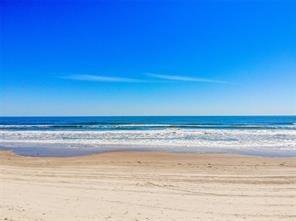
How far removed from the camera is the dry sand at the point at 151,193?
639 cm

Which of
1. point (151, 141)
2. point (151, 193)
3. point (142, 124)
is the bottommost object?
point (151, 193)

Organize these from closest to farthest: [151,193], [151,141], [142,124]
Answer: [151,193] → [151,141] → [142,124]

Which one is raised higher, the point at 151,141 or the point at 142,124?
the point at 142,124

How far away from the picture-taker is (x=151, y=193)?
8109 millimetres

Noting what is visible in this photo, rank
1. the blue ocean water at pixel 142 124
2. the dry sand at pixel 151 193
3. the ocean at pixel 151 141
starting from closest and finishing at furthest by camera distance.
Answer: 1. the dry sand at pixel 151 193
2. the ocean at pixel 151 141
3. the blue ocean water at pixel 142 124

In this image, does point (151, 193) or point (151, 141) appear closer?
point (151, 193)

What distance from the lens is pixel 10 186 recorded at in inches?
342

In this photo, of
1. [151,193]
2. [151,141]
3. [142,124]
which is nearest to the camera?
[151,193]

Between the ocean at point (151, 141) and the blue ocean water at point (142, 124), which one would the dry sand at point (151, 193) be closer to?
the ocean at point (151, 141)

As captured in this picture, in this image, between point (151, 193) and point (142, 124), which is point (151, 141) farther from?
point (142, 124)

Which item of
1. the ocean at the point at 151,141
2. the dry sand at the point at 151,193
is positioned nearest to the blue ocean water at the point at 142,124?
the ocean at the point at 151,141

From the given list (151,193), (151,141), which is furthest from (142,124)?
(151,193)

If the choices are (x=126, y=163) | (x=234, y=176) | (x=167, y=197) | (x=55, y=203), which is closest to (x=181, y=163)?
(x=126, y=163)

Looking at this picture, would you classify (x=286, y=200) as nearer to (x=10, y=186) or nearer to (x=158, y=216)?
(x=158, y=216)
